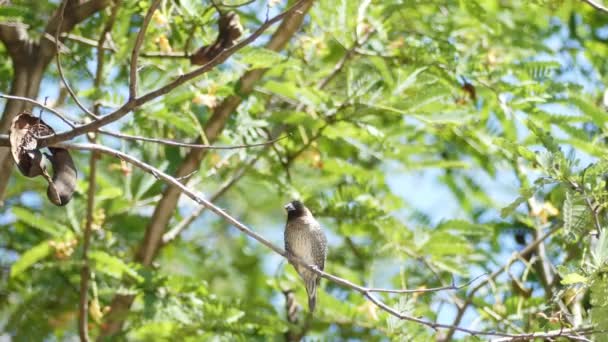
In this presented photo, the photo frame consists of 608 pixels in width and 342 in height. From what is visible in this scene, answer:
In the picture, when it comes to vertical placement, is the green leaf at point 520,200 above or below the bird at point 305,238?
below

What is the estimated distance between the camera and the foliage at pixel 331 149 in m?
4.21

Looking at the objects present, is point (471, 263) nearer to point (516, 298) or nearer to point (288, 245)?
point (516, 298)

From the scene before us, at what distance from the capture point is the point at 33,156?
8.87 ft

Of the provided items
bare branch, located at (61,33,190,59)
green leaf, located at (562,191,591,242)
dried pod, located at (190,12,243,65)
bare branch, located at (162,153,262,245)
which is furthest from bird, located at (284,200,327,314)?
green leaf, located at (562,191,591,242)

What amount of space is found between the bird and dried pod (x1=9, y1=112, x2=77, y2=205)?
162cm

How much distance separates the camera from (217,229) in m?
6.59

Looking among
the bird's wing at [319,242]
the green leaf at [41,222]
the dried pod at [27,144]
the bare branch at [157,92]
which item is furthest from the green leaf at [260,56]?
the green leaf at [41,222]

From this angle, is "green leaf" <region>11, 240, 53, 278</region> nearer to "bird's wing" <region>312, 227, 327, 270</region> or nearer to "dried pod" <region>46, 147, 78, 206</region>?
"bird's wing" <region>312, 227, 327, 270</region>

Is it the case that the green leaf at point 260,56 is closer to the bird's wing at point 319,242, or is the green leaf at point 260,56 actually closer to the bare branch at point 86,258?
the bare branch at point 86,258

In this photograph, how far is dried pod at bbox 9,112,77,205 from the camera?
2.68 m

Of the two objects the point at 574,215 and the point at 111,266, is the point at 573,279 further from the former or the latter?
the point at 111,266

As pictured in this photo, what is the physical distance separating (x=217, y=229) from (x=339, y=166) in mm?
1838

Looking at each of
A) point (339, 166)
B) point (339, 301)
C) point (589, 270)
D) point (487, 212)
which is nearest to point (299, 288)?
point (339, 301)

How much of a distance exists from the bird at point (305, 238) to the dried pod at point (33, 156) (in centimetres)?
162
